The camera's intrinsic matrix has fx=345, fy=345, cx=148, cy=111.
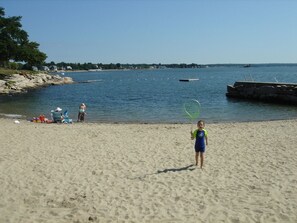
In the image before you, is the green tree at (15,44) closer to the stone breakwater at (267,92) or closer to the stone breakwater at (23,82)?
the stone breakwater at (23,82)

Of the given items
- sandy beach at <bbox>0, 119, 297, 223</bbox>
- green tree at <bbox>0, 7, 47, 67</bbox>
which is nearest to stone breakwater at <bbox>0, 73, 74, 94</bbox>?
green tree at <bbox>0, 7, 47, 67</bbox>

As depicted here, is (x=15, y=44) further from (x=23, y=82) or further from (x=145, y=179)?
(x=145, y=179)

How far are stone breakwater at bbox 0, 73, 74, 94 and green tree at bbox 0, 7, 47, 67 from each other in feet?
20.2

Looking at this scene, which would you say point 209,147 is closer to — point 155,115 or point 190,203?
point 190,203

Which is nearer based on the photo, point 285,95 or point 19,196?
point 19,196

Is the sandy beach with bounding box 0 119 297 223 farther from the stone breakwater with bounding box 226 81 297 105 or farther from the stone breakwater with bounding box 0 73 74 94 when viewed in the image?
the stone breakwater with bounding box 0 73 74 94

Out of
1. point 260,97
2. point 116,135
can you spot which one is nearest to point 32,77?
point 260,97

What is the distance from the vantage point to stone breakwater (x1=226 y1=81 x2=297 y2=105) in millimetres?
37875

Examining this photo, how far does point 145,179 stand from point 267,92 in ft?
→ 113

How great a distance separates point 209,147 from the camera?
14.3 meters

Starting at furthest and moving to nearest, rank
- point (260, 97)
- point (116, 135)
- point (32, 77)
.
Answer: point (32, 77)
point (260, 97)
point (116, 135)

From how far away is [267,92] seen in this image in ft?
135

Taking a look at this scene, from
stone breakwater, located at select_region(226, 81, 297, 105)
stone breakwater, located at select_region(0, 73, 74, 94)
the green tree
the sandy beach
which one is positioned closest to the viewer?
the sandy beach

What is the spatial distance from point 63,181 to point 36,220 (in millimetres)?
2523
